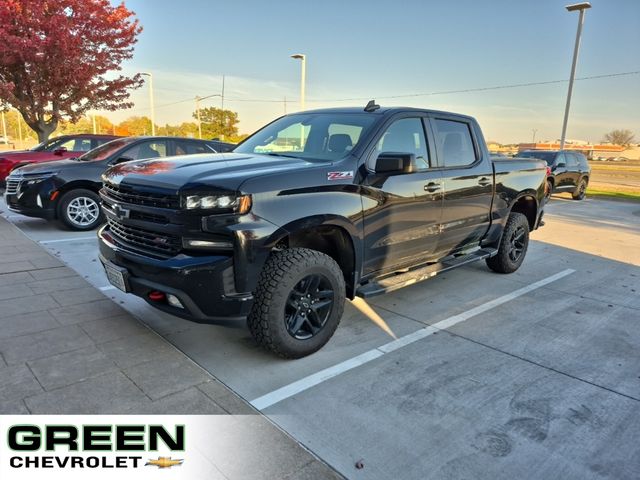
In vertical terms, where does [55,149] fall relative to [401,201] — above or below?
above

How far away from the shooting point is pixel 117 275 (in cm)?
339

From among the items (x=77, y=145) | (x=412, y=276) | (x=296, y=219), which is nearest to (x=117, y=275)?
(x=296, y=219)

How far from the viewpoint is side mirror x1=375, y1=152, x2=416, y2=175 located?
3648 millimetres

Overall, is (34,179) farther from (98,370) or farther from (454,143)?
(454,143)

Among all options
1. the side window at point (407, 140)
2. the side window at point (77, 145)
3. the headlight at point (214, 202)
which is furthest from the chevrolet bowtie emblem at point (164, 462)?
the side window at point (77, 145)

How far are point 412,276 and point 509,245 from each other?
2206 mm

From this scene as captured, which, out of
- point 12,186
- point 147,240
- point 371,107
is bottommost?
point 12,186

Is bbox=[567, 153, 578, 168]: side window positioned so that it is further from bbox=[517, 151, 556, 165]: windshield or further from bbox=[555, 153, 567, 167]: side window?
bbox=[517, 151, 556, 165]: windshield

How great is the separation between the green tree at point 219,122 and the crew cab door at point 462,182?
48027 mm

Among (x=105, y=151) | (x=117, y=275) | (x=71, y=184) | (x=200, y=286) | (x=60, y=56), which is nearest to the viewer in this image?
(x=200, y=286)

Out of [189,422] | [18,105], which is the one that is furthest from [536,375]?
[18,105]

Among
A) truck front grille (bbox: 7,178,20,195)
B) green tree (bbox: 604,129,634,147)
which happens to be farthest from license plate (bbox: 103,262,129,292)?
green tree (bbox: 604,129,634,147)

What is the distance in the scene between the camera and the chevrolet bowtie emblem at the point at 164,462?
2.38 m
